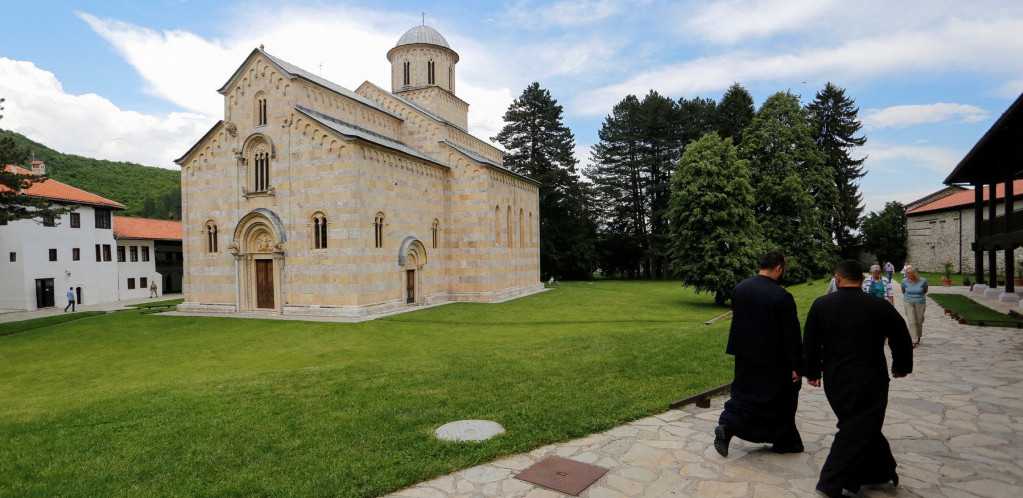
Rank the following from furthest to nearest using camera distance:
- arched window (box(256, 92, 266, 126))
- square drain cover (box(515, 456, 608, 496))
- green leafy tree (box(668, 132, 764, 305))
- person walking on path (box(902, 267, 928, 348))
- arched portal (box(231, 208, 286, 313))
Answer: green leafy tree (box(668, 132, 764, 305)) < arched window (box(256, 92, 266, 126)) < arched portal (box(231, 208, 286, 313)) < person walking on path (box(902, 267, 928, 348)) < square drain cover (box(515, 456, 608, 496))

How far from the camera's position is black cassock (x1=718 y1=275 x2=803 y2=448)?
5.09 m

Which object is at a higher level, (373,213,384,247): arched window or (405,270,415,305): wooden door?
(373,213,384,247): arched window

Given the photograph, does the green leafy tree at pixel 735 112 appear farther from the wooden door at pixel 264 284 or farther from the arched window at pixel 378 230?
the wooden door at pixel 264 284

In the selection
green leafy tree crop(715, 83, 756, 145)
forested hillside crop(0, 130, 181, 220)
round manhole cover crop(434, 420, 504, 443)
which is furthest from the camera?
forested hillside crop(0, 130, 181, 220)

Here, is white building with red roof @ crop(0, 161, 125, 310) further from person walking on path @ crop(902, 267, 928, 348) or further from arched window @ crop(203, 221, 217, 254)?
person walking on path @ crop(902, 267, 928, 348)

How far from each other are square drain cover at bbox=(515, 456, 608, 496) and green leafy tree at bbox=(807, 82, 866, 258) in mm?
46039

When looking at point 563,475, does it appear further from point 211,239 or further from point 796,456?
point 211,239

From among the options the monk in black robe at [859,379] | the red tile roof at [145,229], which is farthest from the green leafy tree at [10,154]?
the monk in black robe at [859,379]

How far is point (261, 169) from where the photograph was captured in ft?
79.1

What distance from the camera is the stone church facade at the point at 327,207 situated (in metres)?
22.1

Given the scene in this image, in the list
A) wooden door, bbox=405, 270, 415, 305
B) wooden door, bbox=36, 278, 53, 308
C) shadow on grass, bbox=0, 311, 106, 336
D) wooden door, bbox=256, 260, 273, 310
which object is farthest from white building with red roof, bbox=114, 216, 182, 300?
wooden door, bbox=405, 270, 415, 305

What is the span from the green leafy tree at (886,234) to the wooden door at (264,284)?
146 ft

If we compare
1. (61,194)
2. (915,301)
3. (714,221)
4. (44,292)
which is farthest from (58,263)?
(915,301)

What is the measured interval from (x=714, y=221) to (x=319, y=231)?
815 inches
